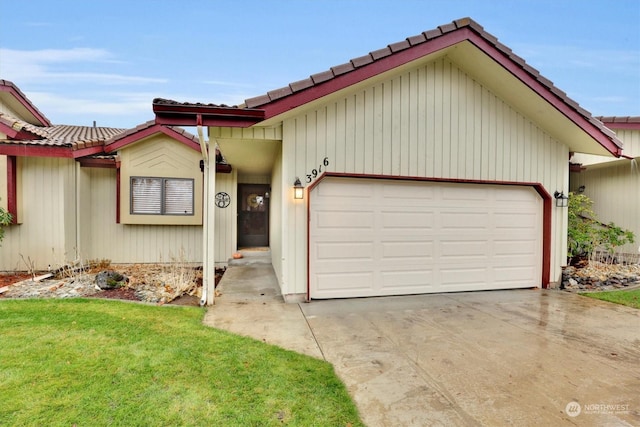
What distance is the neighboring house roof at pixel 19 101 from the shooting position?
818 cm

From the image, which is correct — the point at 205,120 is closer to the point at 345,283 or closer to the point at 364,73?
the point at 364,73

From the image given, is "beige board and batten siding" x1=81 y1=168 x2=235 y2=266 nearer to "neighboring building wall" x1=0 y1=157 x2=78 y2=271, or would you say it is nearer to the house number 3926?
"neighboring building wall" x1=0 y1=157 x2=78 y2=271

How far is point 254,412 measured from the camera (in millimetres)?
2158

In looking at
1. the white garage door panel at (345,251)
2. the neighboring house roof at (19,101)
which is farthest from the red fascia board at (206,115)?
the neighboring house roof at (19,101)

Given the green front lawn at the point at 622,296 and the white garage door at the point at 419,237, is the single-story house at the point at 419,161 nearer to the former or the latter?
the white garage door at the point at 419,237

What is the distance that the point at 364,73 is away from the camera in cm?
485

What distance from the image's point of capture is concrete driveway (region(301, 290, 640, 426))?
2254 mm

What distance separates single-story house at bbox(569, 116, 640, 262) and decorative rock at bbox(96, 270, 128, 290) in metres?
12.1

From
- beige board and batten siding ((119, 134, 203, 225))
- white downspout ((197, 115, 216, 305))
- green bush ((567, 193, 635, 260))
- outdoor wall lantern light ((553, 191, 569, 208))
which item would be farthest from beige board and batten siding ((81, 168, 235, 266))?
green bush ((567, 193, 635, 260))

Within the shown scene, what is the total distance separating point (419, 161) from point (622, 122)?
663 cm

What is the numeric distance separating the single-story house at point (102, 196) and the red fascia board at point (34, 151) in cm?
2

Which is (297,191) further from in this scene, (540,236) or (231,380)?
(540,236)

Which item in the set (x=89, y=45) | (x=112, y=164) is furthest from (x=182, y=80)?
(x=112, y=164)

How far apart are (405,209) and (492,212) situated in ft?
6.56
